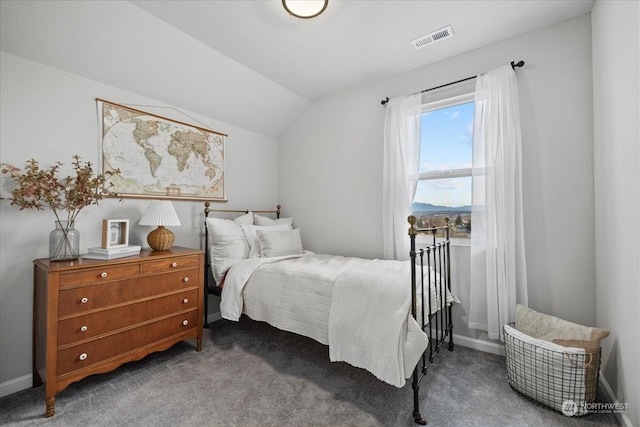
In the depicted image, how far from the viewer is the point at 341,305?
187 centimetres

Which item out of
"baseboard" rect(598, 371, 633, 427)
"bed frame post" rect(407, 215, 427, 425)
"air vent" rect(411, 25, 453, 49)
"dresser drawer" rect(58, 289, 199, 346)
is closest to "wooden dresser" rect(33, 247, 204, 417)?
"dresser drawer" rect(58, 289, 199, 346)

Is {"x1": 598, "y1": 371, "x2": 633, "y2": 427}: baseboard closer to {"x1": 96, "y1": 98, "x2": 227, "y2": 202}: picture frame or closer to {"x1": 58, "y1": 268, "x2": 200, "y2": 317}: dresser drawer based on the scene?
{"x1": 58, "y1": 268, "x2": 200, "y2": 317}: dresser drawer

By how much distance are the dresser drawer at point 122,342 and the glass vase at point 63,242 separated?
62 centimetres

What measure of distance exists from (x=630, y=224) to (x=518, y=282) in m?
0.92

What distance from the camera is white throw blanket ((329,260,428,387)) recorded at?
1.58 m

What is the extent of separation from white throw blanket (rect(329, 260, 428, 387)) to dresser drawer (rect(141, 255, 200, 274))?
1.28m

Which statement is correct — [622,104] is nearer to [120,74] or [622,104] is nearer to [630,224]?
[630,224]

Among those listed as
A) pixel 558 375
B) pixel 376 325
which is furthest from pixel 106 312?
pixel 558 375

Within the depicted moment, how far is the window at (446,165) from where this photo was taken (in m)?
2.61

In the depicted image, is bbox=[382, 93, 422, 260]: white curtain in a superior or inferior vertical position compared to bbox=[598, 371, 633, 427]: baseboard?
superior

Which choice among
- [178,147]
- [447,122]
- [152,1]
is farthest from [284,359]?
[152,1]

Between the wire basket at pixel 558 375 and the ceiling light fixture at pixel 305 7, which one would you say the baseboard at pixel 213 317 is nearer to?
the wire basket at pixel 558 375

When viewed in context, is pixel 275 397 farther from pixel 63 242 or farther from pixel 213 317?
pixel 63 242

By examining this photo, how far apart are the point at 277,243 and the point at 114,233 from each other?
139cm
